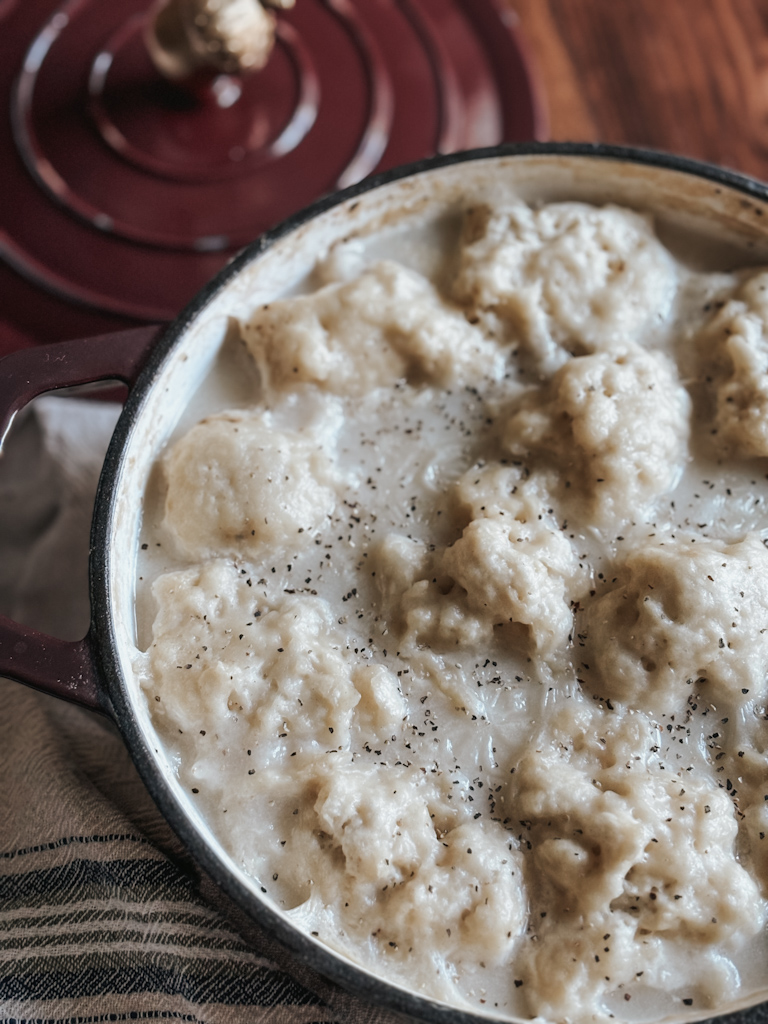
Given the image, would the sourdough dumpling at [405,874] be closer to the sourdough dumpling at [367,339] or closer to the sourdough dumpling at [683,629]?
the sourdough dumpling at [683,629]

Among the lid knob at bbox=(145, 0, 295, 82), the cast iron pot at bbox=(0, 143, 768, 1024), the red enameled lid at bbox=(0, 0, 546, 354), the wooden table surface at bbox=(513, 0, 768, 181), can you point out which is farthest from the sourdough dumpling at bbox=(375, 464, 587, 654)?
the wooden table surface at bbox=(513, 0, 768, 181)

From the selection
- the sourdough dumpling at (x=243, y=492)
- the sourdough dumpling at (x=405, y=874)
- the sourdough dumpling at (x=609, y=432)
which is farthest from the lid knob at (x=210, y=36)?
the sourdough dumpling at (x=405, y=874)

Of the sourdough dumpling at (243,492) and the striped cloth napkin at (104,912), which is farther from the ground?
the sourdough dumpling at (243,492)

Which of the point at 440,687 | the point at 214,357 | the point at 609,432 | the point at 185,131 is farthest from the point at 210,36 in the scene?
the point at 440,687

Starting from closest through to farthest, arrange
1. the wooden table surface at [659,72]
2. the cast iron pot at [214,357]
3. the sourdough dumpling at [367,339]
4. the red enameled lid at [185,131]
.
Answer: the cast iron pot at [214,357] < the sourdough dumpling at [367,339] < the red enameled lid at [185,131] < the wooden table surface at [659,72]

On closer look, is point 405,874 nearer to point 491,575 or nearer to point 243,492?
point 491,575

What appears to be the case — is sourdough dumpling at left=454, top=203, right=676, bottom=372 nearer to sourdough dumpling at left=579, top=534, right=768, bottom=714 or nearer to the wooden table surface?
sourdough dumpling at left=579, top=534, right=768, bottom=714
